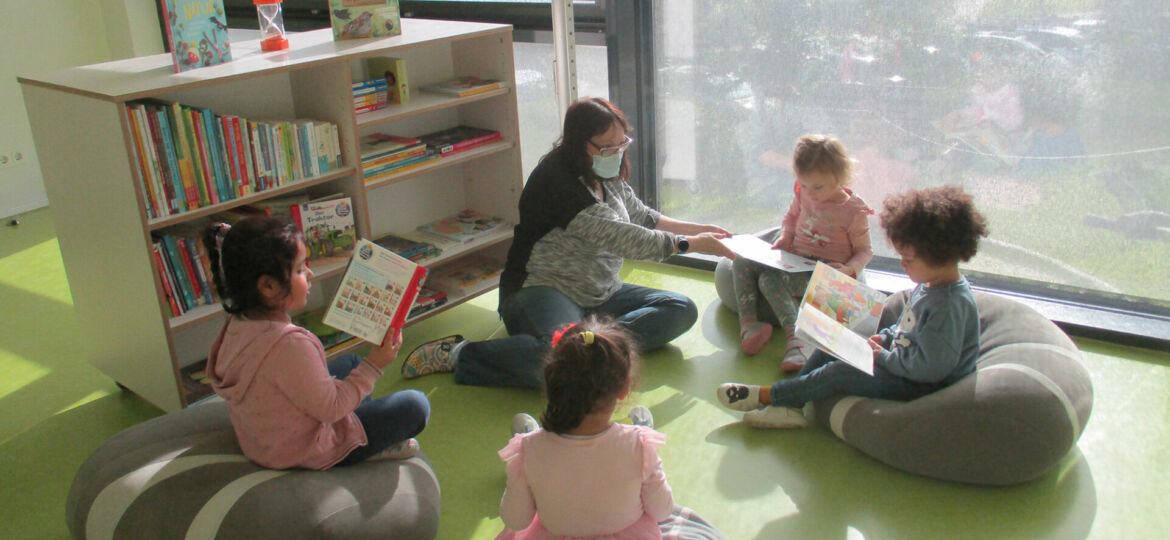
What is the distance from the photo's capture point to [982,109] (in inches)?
123

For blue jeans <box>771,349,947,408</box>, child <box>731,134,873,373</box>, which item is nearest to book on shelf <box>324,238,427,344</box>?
blue jeans <box>771,349,947,408</box>

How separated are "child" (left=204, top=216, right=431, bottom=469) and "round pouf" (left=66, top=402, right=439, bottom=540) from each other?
63 millimetres

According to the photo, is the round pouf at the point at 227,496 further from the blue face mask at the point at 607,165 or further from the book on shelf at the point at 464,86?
the book on shelf at the point at 464,86

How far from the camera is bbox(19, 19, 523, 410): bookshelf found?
254 centimetres

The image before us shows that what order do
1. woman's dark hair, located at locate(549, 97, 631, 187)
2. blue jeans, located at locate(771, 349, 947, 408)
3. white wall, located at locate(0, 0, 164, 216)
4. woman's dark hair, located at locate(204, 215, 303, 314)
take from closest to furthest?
woman's dark hair, located at locate(204, 215, 303, 314)
blue jeans, located at locate(771, 349, 947, 408)
woman's dark hair, located at locate(549, 97, 631, 187)
white wall, located at locate(0, 0, 164, 216)

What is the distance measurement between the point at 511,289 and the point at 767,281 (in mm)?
893

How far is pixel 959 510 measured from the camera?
7.25 ft

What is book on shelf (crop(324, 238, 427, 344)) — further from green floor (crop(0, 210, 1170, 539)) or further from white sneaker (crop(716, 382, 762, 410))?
white sneaker (crop(716, 382, 762, 410))

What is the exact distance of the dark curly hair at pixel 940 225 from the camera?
90.0 inches

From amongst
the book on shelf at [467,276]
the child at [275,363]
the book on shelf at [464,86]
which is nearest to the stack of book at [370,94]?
the book on shelf at [464,86]

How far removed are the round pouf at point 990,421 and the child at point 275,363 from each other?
1270 millimetres

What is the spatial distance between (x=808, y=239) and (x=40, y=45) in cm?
439

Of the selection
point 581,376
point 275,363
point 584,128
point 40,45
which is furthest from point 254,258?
point 40,45

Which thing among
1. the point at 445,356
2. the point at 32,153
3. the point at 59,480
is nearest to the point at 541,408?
the point at 445,356
